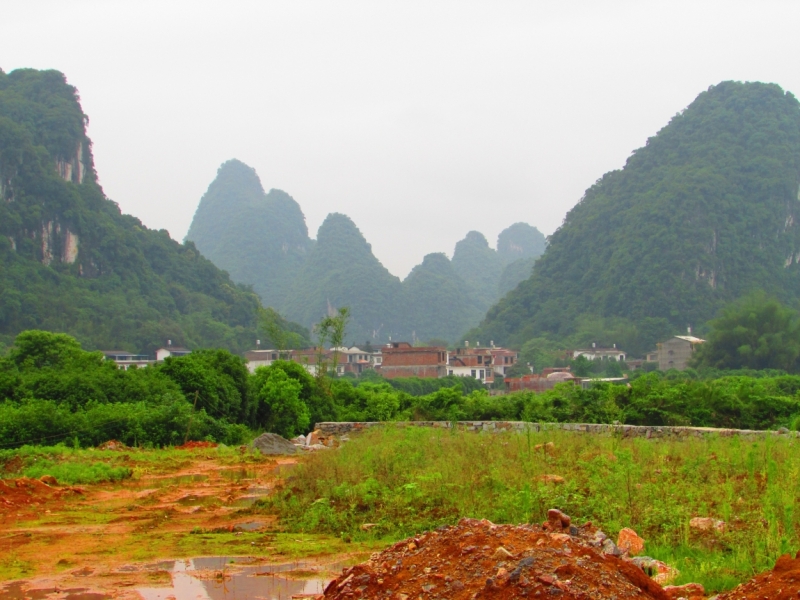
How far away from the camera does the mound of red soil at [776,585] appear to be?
364cm

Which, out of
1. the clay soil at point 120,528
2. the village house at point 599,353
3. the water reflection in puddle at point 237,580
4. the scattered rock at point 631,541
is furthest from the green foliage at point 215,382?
the village house at point 599,353

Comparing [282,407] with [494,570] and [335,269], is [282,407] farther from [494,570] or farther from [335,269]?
[335,269]

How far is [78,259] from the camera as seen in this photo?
67000 millimetres

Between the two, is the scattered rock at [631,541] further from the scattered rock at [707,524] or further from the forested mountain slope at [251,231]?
the forested mountain slope at [251,231]

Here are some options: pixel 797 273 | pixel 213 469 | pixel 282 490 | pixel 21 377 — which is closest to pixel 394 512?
pixel 282 490

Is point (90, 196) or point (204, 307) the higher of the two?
point (90, 196)

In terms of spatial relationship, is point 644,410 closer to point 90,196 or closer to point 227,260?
point 90,196

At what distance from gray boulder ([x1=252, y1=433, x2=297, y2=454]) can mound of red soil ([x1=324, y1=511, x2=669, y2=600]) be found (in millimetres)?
10389

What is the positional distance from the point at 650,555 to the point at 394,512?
2380 mm

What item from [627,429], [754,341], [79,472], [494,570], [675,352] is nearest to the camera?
[494,570]

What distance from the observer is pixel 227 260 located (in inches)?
5497

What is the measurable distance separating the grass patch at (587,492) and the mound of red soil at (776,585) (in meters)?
0.86

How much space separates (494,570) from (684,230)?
241 feet

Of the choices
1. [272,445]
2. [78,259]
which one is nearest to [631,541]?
[272,445]
